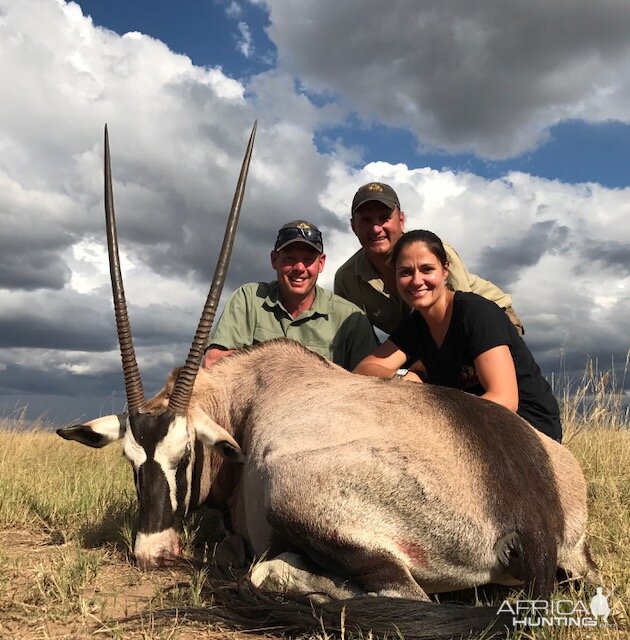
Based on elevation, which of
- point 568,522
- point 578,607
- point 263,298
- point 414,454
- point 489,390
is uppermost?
point 263,298

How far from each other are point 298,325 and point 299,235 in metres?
0.90

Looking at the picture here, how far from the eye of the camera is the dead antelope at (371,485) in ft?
10.8

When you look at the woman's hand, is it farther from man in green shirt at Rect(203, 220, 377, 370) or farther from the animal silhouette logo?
the animal silhouette logo

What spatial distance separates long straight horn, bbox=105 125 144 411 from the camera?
4441mm

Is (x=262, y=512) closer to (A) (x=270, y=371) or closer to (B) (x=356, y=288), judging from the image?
(A) (x=270, y=371)

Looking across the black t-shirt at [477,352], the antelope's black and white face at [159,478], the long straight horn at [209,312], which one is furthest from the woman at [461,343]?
the antelope's black and white face at [159,478]

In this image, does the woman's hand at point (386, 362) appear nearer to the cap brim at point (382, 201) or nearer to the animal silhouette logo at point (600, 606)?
the cap brim at point (382, 201)

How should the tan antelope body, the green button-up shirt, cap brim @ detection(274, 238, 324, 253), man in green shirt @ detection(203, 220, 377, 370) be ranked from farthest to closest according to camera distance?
1. the green button-up shirt
2. man in green shirt @ detection(203, 220, 377, 370)
3. cap brim @ detection(274, 238, 324, 253)
4. the tan antelope body

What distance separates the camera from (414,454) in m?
3.45

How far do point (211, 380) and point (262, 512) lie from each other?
1.40 metres

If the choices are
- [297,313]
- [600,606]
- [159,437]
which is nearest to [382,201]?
[297,313]

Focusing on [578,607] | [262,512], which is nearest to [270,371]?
[262,512]

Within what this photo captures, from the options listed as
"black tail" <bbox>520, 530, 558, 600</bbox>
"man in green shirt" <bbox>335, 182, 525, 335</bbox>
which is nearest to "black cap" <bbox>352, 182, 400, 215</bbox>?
"man in green shirt" <bbox>335, 182, 525, 335</bbox>

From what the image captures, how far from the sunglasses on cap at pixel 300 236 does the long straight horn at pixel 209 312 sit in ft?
4.87
